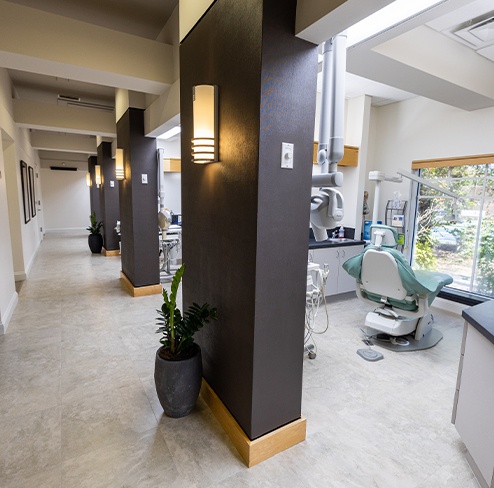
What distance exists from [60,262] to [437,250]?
7251 mm

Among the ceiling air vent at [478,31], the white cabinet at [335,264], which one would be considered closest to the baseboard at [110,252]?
the white cabinet at [335,264]

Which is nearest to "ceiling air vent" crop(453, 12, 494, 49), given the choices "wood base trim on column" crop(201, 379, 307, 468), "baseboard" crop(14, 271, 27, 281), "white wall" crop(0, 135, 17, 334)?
"wood base trim on column" crop(201, 379, 307, 468)

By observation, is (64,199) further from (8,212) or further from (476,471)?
(476,471)

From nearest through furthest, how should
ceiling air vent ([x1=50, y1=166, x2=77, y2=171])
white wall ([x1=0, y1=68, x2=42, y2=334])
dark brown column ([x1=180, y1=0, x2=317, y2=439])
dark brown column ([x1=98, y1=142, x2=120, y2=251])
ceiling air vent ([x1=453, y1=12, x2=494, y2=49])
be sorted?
dark brown column ([x1=180, y1=0, x2=317, y2=439]) → ceiling air vent ([x1=453, y1=12, x2=494, y2=49]) → white wall ([x1=0, y1=68, x2=42, y2=334]) → dark brown column ([x1=98, y1=142, x2=120, y2=251]) → ceiling air vent ([x1=50, y1=166, x2=77, y2=171])

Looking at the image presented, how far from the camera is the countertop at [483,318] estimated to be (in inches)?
61.5

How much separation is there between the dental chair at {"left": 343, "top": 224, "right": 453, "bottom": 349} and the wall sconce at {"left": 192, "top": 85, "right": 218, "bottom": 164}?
→ 6.53 ft

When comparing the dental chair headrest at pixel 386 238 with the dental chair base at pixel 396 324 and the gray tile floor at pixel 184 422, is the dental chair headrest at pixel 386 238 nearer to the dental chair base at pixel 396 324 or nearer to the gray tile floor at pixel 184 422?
the dental chair base at pixel 396 324

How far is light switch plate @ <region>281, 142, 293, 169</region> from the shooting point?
158cm

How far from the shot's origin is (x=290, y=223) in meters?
1.69

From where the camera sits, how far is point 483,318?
67.3 inches

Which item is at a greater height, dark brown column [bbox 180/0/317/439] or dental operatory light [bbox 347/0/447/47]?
dental operatory light [bbox 347/0/447/47]

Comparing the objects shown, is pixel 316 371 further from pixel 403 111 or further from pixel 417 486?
pixel 403 111

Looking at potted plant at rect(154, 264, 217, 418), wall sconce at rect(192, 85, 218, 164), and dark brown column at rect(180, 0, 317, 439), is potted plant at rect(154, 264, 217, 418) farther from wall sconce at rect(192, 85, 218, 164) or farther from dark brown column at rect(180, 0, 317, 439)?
wall sconce at rect(192, 85, 218, 164)

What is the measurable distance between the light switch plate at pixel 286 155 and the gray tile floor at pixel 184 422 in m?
1.64
